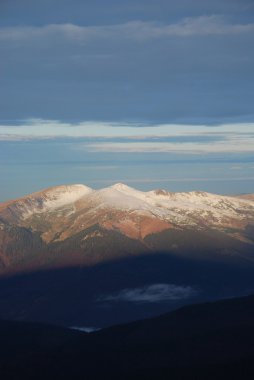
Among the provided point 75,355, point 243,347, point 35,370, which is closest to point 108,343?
point 75,355

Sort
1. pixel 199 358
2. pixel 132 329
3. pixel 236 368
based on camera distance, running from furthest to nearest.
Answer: pixel 132 329 < pixel 199 358 < pixel 236 368

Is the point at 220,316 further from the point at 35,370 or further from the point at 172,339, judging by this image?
the point at 35,370

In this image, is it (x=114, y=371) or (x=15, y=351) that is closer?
(x=114, y=371)

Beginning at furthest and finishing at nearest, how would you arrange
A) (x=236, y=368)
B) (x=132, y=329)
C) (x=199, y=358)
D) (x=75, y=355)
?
(x=132, y=329) < (x=75, y=355) < (x=199, y=358) < (x=236, y=368)

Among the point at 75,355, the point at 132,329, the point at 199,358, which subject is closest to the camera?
the point at 199,358

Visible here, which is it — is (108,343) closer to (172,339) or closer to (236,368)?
(172,339)

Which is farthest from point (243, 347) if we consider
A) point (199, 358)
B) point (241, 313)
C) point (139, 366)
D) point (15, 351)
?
point (15, 351)
